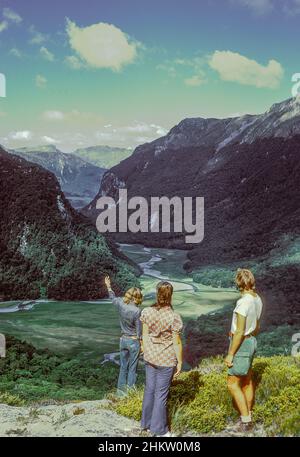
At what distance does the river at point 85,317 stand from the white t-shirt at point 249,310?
50.0 meters

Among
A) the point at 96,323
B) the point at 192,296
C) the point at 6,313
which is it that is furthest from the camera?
the point at 192,296

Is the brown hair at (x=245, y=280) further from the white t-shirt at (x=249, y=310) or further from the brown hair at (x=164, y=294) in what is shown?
the brown hair at (x=164, y=294)

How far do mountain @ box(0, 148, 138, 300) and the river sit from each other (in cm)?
561

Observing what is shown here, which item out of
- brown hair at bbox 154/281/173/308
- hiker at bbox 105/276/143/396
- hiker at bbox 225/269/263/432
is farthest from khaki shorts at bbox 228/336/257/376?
hiker at bbox 105/276/143/396

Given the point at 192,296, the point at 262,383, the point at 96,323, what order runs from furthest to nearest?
the point at 192,296 < the point at 96,323 < the point at 262,383

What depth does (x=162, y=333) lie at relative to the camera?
10297 mm

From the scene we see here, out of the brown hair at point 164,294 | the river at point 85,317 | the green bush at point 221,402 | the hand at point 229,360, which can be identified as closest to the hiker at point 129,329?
the green bush at point 221,402

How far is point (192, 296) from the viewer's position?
101 m

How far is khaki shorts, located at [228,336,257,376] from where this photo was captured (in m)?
10.2

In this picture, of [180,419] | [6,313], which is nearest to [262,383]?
[180,419]

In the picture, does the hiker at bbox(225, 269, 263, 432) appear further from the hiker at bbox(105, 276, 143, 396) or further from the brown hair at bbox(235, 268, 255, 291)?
the hiker at bbox(105, 276, 143, 396)
